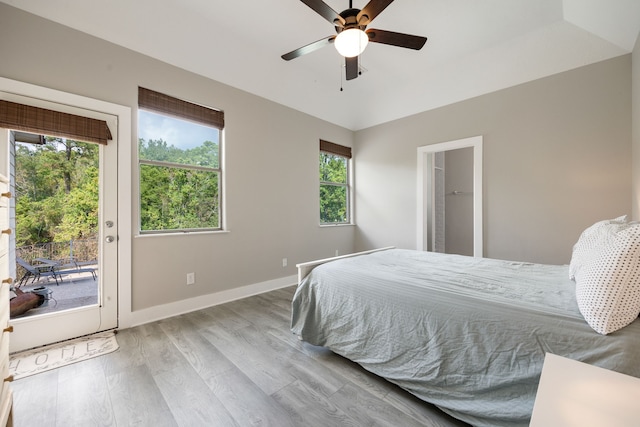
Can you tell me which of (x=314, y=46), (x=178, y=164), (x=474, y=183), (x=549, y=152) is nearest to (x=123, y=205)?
(x=178, y=164)

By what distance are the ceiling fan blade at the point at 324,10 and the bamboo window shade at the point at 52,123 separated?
83.3 inches

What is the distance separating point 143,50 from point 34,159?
1412mm

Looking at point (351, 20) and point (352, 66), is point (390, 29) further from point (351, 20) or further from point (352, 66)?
point (351, 20)

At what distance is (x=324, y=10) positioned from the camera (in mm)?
1846

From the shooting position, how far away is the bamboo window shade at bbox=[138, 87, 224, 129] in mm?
2611

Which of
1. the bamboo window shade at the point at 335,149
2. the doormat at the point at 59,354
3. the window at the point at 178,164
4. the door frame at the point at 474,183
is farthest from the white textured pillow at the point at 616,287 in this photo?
the bamboo window shade at the point at 335,149

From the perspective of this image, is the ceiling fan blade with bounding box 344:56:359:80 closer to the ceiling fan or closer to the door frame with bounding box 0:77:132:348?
the ceiling fan

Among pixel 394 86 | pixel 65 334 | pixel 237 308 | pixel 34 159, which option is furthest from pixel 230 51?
pixel 65 334

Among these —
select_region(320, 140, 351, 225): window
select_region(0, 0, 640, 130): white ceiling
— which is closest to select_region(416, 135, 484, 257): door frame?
select_region(0, 0, 640, 130): white ceiling

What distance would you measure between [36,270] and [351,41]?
3.15m

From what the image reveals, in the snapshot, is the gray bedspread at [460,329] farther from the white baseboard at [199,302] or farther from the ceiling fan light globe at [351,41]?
the ceiling fan light globe at [351,41]

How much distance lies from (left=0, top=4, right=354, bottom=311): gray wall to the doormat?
0.41m

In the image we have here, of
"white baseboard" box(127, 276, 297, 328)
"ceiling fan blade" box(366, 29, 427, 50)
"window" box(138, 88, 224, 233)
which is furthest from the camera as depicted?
"window" box(138, 88, 224, 233)

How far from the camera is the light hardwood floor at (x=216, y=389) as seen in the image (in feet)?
4.59
